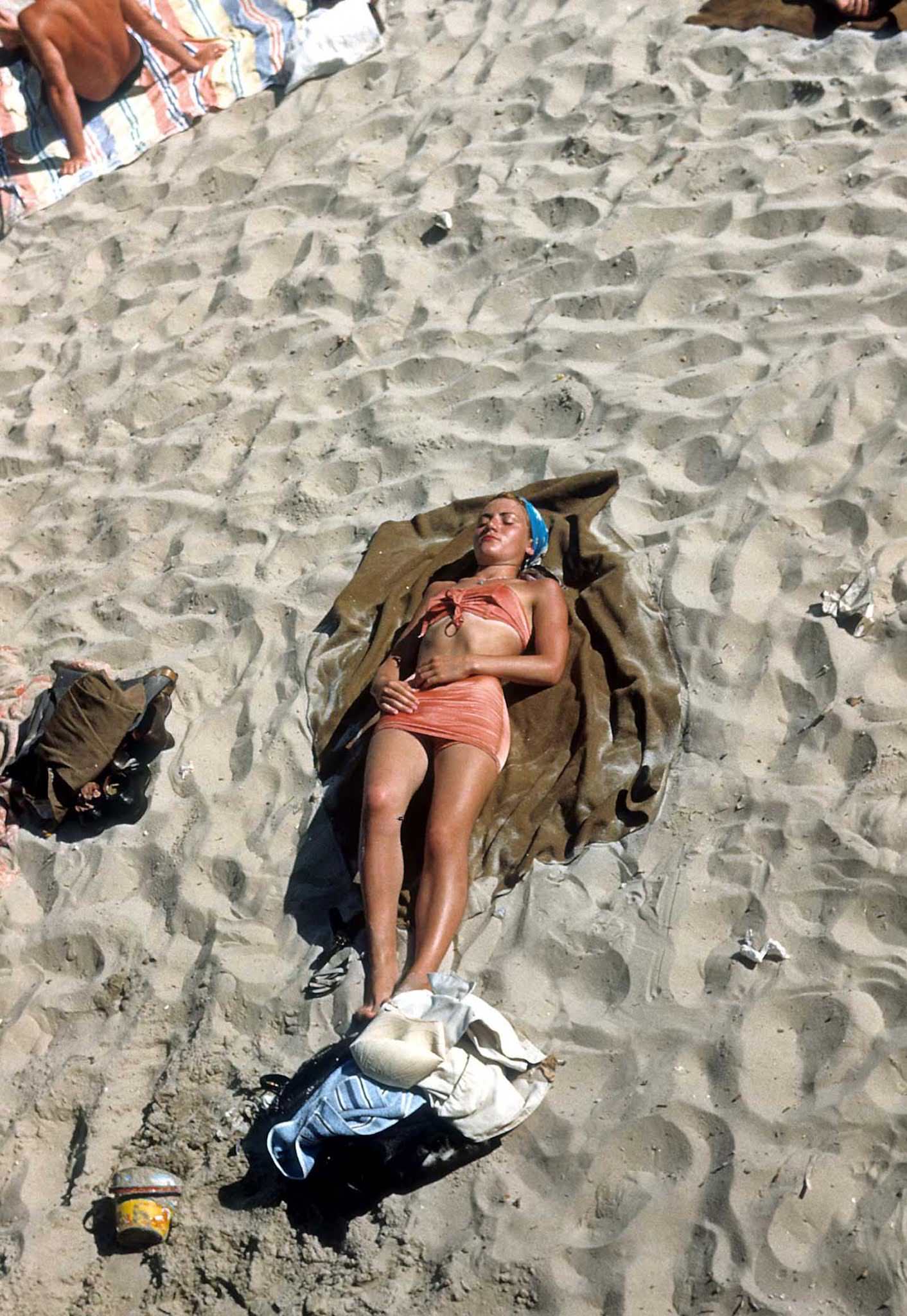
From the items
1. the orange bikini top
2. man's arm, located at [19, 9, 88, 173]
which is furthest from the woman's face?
man's arm, located at [19, 9, 88, 173]

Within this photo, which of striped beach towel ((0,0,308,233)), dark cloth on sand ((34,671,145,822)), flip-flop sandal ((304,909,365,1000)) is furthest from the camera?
striped beach towel ((0,0,308,233))

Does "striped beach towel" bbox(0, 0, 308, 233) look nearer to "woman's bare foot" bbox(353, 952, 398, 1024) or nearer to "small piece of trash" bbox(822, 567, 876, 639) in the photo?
"small piece of trash" bbox(822, 567, 876, 639)

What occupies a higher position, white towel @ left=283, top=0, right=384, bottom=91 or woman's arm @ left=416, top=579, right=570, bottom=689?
white towel @ left=283, top=0, right=384, bottom=91

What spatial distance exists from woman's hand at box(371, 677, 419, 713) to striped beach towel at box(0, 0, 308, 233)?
4.43 meters

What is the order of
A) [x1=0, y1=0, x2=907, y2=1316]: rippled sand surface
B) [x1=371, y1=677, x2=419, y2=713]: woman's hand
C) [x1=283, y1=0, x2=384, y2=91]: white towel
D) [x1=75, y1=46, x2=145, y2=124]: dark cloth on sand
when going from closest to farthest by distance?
[x1=0, y1=0, x2=907, y2=1316]: rippled sand surface
[x1=371, y1=677, x2=419, y2=713]: woman's hand
[x1=283, y1=0, x2=384, y2=91]: white towel
[x1=75, y1=46, x2=145, y2=124]: dark cloth on sand

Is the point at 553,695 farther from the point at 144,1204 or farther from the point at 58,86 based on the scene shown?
the point at 58,86

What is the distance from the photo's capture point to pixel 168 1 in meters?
7.35

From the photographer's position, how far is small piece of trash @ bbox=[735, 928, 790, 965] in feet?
10.9

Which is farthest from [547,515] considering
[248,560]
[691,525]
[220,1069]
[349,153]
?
[349,153]

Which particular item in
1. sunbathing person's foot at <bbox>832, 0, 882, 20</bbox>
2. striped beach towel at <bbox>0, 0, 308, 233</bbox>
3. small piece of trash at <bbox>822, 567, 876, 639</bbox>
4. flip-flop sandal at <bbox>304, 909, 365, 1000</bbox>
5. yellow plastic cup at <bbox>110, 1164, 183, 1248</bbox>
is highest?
striped beach towel at <bbox>0, 0, 308, 233</bbox>

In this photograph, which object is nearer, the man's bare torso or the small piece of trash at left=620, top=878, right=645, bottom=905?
the small piece of trash at left=620, top=878, right=645, bottom=905

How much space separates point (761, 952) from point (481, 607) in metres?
1.56

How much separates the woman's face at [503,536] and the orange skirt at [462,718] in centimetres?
56

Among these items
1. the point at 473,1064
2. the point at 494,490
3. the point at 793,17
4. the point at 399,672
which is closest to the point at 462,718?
the point at 399,672
